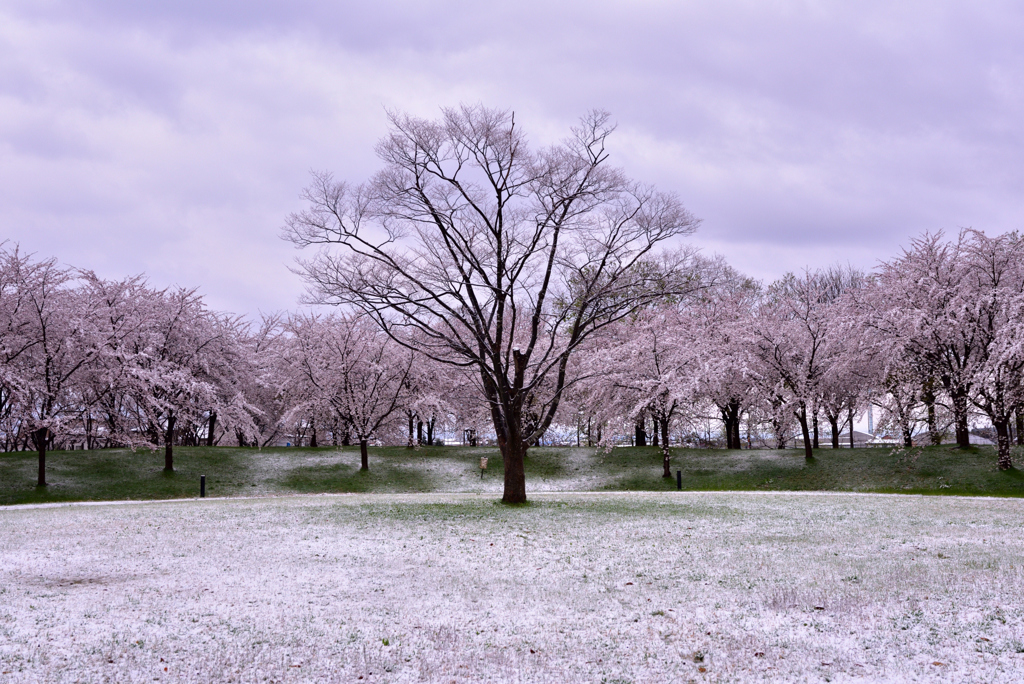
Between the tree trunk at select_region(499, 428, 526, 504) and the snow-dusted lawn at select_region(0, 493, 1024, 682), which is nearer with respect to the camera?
the snow-dusted lawn at select_region(0, 493, 1024, 682)

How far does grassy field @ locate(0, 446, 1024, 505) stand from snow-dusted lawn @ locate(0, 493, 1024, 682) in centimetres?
1498

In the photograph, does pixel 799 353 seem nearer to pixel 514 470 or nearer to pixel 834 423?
pixel 834 423

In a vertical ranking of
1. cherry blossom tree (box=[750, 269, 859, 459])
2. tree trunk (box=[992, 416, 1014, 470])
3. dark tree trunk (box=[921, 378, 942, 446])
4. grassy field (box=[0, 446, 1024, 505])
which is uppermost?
cherry blossom tree (box=[750, 269, 859, 459])

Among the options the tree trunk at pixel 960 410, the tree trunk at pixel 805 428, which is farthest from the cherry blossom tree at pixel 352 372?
the tree trunk at pixel 960 410

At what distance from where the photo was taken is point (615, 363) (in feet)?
109

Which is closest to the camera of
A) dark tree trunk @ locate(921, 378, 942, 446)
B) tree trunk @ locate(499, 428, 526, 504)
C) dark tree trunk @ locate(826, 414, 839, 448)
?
tree trunk @ locate(499, 428, 526, 504)

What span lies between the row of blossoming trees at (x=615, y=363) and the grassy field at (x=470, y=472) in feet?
4.26

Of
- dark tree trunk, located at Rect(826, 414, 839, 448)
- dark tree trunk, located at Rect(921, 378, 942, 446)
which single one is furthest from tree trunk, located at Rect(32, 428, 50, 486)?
dark tree trunk, located at Rect(826, 414, 839, 448)

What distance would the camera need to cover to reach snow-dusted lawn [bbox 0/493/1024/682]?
6250mm

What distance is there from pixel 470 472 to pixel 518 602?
1112 inches

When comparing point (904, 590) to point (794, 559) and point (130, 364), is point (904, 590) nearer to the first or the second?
Answer: point (794, 559)

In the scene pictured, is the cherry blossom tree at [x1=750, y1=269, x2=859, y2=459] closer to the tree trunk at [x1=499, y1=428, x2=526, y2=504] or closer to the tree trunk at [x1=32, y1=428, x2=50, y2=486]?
the tree trunk at [x1=499, y1=428, x2=526, y2=504]

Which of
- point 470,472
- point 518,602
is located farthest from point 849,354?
point 518,602

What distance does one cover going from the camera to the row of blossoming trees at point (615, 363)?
2761cm
